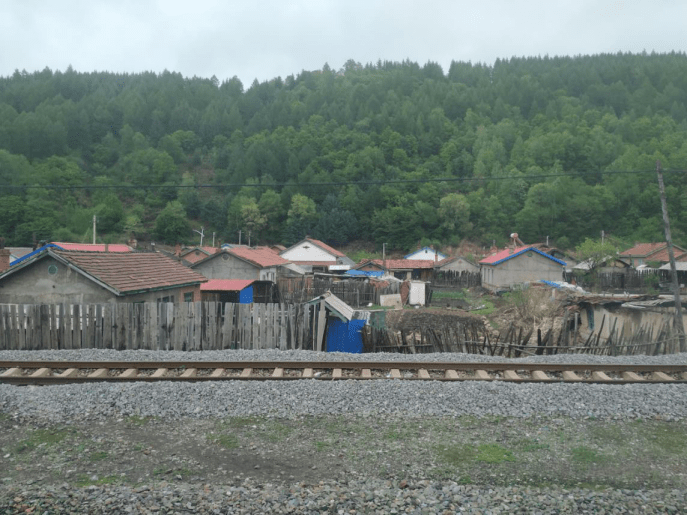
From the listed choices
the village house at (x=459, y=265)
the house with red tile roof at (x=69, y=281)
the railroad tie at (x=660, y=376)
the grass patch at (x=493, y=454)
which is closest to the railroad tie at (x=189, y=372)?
the grass patch at (x=493, y=454)

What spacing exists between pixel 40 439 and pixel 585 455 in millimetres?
6929

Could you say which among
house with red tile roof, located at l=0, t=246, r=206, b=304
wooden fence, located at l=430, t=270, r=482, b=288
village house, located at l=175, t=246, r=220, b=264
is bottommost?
wooden fence, located at l=430, t=270, r=482, b=288

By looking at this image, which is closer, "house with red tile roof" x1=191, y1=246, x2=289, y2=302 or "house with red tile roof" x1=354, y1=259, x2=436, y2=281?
"house with red tile roof" x1=191, y1=246, x2=289, y2=302

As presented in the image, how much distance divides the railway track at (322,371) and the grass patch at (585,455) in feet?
9.97

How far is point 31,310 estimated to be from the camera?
13.0m

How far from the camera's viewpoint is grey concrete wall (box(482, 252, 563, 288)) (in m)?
49.4

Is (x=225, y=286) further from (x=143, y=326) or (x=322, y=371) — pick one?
(x=322, y=371)

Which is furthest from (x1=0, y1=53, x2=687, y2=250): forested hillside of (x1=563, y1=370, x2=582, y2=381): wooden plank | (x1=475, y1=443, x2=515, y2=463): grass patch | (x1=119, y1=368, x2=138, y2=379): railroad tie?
(x1=475, y1=443, x2=515, y2=463): grass patch

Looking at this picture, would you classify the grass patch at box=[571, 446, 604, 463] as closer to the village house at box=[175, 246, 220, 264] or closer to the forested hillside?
the village house at box=[175, 246, 220, 264]

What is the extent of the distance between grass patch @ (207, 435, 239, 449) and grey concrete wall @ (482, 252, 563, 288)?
4588cm

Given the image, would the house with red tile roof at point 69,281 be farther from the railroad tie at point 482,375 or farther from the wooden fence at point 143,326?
the railroad tie at point 482,375

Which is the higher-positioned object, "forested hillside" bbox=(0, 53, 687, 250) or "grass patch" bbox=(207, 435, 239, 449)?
"forested hillside" bbox=(0, 53, 687, 250)

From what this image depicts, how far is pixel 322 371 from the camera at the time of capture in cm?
1007

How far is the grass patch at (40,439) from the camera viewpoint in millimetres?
6379
